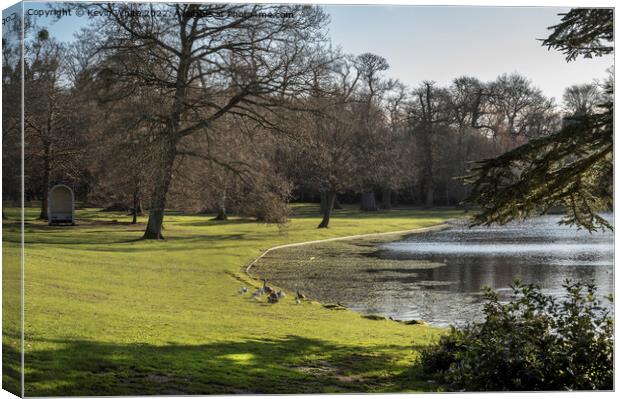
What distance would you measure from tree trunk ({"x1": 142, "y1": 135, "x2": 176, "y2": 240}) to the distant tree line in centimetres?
2

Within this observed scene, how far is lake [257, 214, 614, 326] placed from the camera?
9.62m

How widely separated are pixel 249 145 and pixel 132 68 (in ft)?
5.15

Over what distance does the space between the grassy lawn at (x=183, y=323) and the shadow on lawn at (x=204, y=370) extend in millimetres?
11

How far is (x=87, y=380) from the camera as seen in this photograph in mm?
8016

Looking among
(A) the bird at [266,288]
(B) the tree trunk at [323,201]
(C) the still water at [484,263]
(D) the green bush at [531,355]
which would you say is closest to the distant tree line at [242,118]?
(B) the tree trunk at [323,201]

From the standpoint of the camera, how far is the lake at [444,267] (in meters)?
9.62

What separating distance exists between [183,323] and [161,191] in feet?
5.02

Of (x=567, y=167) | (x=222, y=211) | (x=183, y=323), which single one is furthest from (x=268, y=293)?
(x=567, y=167)

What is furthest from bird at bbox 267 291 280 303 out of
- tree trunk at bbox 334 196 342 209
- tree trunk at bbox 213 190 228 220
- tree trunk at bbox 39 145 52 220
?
tree trunk at bbox 39 145 52 220

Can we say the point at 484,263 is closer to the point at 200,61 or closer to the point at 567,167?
the point at 567,167

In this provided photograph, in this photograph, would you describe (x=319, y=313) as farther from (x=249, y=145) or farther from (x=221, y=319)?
(x=249, y=145)

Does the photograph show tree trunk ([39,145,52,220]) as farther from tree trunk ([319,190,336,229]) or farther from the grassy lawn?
tree trunk ([319,190,336,229])

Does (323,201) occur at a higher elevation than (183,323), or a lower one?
higher

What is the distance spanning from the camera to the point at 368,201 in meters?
10.3
